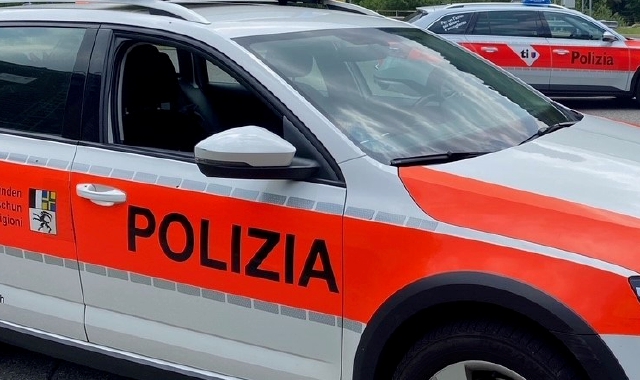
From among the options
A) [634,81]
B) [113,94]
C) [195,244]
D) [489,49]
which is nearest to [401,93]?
[195,244]

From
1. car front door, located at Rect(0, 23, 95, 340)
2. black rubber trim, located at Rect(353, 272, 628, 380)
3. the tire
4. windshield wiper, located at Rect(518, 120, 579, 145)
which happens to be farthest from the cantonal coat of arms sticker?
windshield wiper, located at Rect(518, 120, 579, 145)

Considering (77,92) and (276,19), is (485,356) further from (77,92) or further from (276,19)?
(77,92)

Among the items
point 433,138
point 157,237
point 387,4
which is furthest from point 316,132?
point 387,4

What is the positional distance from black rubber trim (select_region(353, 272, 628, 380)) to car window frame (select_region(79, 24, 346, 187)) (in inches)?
22.1

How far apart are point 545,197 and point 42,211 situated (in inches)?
74.5

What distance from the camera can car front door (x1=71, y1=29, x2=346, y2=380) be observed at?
9.20 feet

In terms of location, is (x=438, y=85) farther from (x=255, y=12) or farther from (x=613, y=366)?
(x=613, y=366)

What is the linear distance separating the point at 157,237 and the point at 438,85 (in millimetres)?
1241

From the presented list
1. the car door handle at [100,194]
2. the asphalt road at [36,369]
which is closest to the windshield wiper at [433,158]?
the car door handle at [100,194]

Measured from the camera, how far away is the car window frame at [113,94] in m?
2.93

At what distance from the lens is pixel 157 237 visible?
308cm

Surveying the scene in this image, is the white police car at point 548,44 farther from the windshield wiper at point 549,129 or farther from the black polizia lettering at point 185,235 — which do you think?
the black polizia lettering at point 185,235

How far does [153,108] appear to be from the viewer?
3.51 m

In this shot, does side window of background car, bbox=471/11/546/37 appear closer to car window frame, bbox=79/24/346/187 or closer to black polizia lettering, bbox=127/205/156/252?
car window frame, bbox=79/24/346/187
